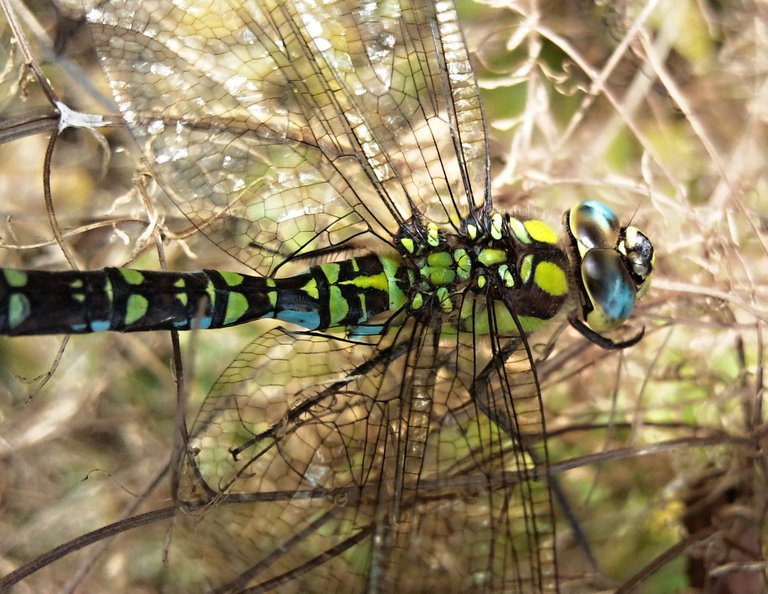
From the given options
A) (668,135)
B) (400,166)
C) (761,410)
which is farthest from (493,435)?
(668,135)

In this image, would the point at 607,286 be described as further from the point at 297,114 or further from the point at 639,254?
the point at 297,114

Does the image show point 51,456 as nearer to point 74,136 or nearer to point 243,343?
point 243,343

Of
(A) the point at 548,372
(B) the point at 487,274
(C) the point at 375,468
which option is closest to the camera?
(C) the point at 375,468

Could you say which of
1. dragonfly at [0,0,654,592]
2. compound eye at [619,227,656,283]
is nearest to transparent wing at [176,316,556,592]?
dragonfly at [0,0,654,592]

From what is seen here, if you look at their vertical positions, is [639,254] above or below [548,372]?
above

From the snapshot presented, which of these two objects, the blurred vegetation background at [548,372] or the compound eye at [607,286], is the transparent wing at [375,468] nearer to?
the compound eye at [607,286]

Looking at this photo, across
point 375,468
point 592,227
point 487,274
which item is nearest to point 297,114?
point 487,274

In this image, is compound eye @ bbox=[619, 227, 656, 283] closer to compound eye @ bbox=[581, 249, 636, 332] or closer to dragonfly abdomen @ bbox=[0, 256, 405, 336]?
compound eye @ bbox=[581, 249, 636, 332]

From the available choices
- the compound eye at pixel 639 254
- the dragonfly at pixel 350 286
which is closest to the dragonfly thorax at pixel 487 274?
the dragonfly at pixel 350 286
